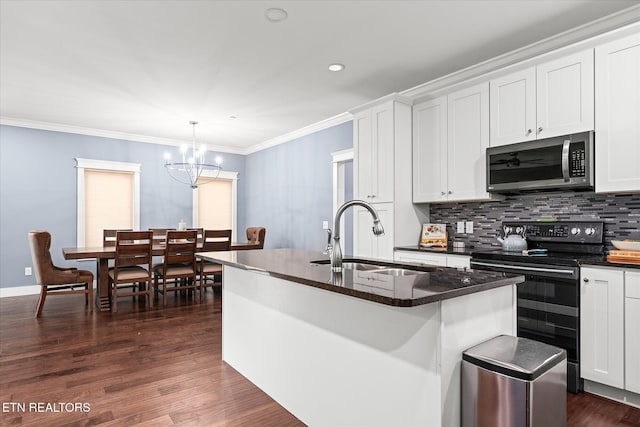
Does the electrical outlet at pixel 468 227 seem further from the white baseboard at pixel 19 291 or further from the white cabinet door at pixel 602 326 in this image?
the white baseboard at pixel 19 291

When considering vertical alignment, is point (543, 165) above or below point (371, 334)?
above

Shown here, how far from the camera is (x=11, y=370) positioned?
2775 mm

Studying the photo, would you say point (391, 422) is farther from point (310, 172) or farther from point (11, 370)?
point (310, 172)

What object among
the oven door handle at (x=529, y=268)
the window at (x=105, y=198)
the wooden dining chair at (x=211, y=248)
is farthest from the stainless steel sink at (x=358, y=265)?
the window at (x=105, y=198)

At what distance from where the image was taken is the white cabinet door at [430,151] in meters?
3.73

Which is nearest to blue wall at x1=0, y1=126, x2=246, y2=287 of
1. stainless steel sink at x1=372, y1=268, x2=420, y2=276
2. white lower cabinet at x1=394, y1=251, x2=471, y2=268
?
white lower cabinet at x1=394, y1=251, x2=471, y2=268

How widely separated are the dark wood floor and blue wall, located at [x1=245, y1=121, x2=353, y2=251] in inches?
92.9

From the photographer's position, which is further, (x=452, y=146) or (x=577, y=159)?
(x=452, y=146)

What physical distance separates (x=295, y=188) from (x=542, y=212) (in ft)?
12.7

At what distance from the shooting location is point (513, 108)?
3143mm

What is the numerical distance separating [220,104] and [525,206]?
361 centimetres

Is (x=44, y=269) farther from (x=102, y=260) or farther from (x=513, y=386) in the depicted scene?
(x=513, y=386)

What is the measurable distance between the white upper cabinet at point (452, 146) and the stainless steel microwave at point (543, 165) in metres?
0.17

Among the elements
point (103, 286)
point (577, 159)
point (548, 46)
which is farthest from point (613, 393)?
point (103, 286)
